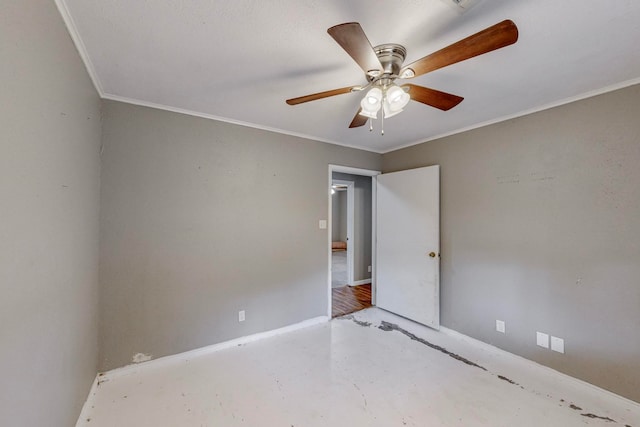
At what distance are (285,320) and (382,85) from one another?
260 centimetres

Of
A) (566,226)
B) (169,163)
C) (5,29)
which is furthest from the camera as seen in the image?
(169,163)

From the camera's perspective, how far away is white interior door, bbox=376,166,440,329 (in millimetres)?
3135

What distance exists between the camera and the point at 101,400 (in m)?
1.91

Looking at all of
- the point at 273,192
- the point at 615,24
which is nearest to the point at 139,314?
the point at 273,192

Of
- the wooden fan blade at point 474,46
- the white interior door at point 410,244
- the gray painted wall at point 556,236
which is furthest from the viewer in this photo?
the white interior door at point 410,244

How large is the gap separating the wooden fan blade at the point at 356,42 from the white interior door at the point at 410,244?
215cm

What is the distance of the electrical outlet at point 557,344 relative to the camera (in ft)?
7.27

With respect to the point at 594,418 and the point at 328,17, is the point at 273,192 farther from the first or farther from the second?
the point at 594,418

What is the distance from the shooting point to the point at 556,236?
2.26 metres

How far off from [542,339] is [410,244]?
1513 millimetres

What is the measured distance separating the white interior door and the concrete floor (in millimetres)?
648

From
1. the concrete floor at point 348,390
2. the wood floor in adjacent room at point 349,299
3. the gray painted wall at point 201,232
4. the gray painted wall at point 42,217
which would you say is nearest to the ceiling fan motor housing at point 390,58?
the gray painted wall at point 42,217

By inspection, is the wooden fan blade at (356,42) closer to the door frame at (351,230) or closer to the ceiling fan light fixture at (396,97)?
the ceiling fan light fixture at (396,97)

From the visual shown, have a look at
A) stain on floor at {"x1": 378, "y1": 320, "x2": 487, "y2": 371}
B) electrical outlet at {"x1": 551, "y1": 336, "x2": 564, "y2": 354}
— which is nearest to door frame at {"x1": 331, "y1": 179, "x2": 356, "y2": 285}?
stain on floor at {"x1": 378, "y1": 320, "x2": 487, "y2": 371}
